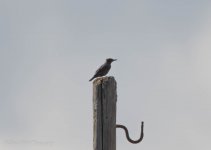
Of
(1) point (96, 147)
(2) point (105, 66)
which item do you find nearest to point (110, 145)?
(1) point (96, 147)

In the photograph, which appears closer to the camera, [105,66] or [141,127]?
[141,127]

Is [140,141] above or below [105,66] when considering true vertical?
below

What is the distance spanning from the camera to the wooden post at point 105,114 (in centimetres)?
670


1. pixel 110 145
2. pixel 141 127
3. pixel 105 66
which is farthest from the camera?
pixel 105 66

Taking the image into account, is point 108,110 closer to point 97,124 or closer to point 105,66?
point 97,124

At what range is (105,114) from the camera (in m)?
6.74

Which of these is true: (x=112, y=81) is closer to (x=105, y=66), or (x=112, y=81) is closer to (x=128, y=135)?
(x=128, y=135)

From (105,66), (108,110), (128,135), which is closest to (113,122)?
(108,110)

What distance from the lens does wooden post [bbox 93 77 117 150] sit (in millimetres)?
6703

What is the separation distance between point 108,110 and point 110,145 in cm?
45

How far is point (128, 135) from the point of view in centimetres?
730

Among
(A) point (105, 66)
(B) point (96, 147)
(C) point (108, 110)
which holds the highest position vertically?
(A) point (105, 66)

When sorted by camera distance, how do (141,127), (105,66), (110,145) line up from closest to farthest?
(110,145), (141,127), (105,66)

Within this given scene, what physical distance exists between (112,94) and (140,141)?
881 millimetres
